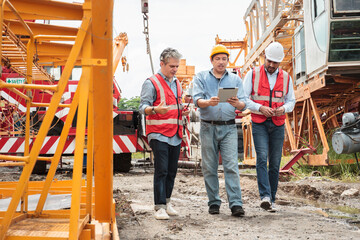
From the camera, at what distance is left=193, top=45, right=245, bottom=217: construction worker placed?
4.44 metres

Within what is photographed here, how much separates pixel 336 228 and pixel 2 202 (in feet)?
9.52

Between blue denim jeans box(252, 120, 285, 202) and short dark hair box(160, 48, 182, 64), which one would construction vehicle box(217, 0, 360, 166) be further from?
short dark hair box(160, 48, 182, 64)

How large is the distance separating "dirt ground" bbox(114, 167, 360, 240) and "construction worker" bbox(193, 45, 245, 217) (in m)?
0.34

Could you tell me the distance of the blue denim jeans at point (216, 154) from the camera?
4453mm

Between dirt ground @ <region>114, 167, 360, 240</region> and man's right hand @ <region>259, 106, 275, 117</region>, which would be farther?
man's right hand @ <region>259, 106, 275, 117</region>

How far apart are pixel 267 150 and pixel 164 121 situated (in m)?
1.31

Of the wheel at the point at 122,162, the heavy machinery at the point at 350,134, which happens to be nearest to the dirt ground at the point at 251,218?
the heavy machinery at the point at 350,134

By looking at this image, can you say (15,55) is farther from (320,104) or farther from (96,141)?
(320,104)

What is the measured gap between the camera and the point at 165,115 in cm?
434

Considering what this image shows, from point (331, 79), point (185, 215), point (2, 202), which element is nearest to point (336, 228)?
point (185, 215)

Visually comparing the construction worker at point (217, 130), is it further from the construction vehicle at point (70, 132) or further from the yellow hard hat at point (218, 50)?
the construction vehicle at point (70, 132)

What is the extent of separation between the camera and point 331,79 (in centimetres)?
855

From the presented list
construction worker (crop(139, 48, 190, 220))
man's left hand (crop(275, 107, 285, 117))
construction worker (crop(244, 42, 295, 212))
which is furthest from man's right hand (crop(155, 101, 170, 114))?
man's left hand (crop(275, 107, 285, 117))

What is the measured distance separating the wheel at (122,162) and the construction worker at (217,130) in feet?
18.4
